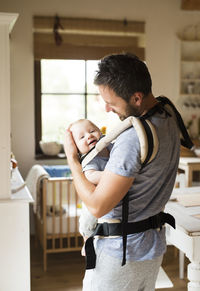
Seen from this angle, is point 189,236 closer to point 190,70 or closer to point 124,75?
point 124,75

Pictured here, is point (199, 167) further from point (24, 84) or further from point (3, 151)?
point (3, 151)

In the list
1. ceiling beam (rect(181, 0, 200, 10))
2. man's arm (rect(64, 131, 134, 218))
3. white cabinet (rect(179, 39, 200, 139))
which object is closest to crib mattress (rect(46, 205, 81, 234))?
white cabinet (rect(179, 39, 200, 139))

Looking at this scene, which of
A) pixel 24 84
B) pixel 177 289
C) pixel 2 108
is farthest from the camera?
pixel 24 84

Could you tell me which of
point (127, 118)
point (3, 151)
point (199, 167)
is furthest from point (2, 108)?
point (199, 167)

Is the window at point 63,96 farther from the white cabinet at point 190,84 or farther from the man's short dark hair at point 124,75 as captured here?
the man's short dark hair at point 124,75

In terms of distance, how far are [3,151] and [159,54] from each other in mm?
2793

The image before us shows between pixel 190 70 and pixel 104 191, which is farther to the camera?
pixel 190 70

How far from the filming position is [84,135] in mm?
1458

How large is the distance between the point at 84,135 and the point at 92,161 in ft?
0.48

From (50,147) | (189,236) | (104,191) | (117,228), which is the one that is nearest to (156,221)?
(117,228)

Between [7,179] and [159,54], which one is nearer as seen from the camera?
[7,179]

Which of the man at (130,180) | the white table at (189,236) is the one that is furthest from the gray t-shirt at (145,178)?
the white table at (189,236)

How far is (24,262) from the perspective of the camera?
225 cm

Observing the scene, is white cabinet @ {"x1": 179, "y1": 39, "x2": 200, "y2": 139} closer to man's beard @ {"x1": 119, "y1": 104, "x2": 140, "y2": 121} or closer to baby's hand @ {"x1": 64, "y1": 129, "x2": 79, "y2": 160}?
baby's hand @ {"x1": 64, "y1": 129, "x2": 79, "y2": 160}
